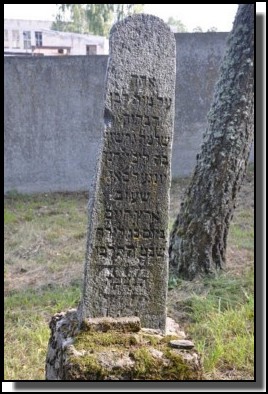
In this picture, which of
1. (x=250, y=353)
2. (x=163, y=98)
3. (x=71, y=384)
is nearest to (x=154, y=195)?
(x=163, y=98)

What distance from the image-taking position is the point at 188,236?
16.2ft

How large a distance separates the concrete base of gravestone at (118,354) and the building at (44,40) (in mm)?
24971

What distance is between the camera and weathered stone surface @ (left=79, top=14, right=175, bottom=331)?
2.91 m

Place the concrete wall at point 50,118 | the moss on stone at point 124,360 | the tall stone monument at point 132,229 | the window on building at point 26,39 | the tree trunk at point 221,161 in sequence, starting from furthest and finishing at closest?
the window on building at point 26,39 < the concrete wall at point 50,118 < the tree trunk at point 221,161 < the tall stone monument at point 132,229 < the moss on stone at point 124,360

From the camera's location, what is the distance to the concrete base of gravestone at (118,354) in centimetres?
272

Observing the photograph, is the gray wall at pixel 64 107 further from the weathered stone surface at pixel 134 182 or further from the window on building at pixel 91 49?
the window on building at pixel 91 49

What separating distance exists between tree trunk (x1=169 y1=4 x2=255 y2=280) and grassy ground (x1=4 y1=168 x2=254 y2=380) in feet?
0.91

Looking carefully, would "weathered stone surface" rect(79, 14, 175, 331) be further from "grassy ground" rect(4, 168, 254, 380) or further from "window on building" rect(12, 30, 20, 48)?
"window on building" rect(12, 30, 20, 48)

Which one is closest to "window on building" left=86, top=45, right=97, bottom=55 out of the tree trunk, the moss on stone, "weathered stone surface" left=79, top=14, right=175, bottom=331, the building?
the building

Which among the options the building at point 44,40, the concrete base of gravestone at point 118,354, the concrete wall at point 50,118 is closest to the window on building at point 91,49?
the building at point 44,40

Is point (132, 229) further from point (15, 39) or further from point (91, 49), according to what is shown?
point (91, 49)

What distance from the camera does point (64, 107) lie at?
9219 millimetres

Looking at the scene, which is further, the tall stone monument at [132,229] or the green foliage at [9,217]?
the green foliage at [9,217]

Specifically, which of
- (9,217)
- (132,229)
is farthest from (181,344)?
(9,217)
